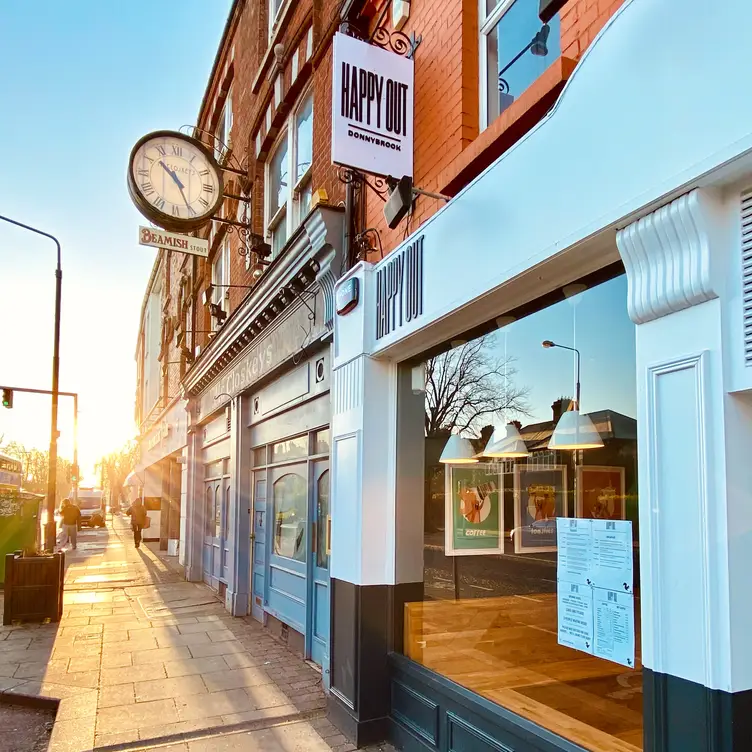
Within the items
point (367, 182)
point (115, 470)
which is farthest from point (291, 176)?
point (115, 470)

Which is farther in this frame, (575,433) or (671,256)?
(575,433)

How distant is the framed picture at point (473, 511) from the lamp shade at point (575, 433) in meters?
0.84

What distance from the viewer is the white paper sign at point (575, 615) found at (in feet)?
12.0

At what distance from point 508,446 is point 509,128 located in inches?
85.3

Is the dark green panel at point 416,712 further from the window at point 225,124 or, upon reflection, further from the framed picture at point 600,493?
the window at point 225,124

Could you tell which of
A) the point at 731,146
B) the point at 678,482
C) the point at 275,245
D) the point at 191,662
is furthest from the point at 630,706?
the point at 275,245

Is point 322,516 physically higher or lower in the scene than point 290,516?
higher

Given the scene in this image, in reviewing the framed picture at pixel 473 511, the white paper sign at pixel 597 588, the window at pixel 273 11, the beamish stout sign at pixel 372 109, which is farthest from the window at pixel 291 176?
the white paper sign at pixel 597 588

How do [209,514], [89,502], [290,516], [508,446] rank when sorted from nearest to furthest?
1. [508,446]
2. [290,516]
3. [209,514]
4. [89,502]

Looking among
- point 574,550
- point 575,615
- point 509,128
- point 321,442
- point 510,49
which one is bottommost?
point 575,615

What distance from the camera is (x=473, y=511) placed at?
17.8 ft

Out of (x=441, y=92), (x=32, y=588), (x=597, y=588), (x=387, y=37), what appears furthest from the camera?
(x=32, y=588)

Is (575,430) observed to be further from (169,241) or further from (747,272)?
(169,241)

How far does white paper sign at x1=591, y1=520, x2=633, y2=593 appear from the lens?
134 inches
